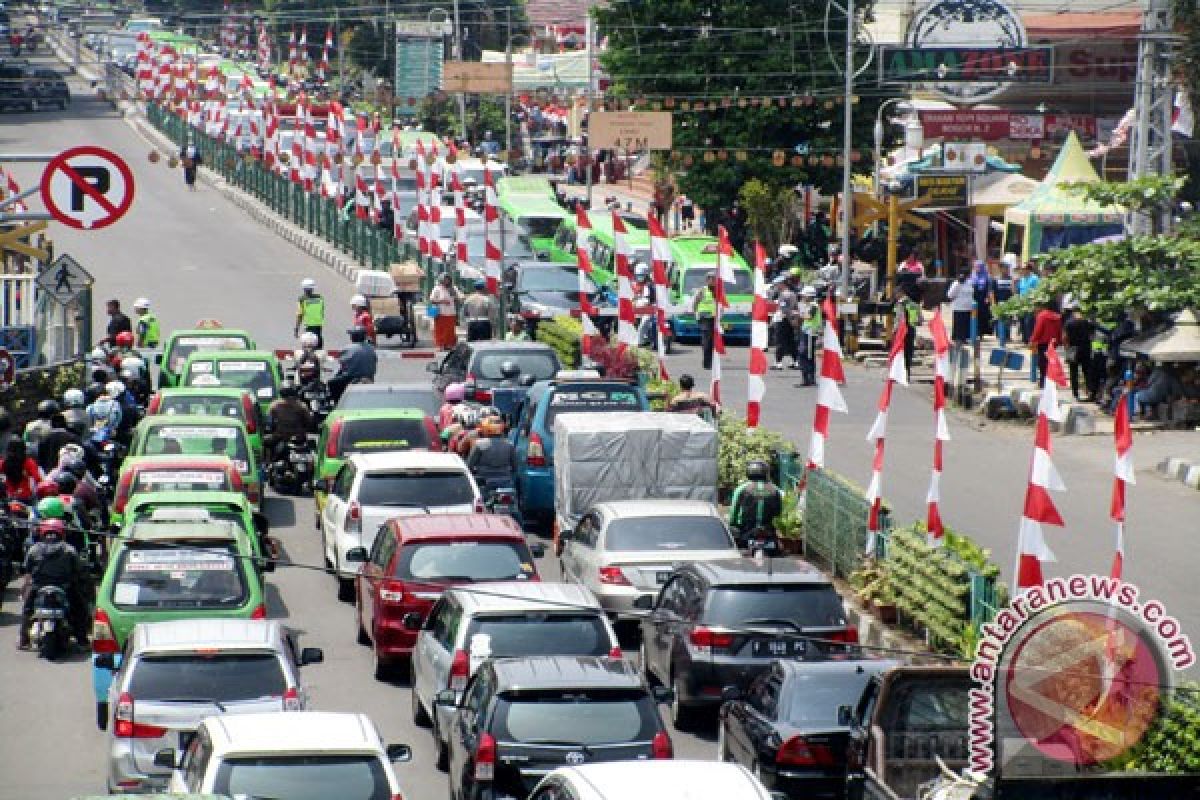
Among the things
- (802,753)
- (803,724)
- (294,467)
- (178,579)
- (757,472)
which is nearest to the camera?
(802,753)

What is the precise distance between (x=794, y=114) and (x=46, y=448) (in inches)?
1189

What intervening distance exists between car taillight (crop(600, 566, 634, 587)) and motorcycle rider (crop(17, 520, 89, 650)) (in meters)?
4.88

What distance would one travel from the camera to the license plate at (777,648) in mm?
18016

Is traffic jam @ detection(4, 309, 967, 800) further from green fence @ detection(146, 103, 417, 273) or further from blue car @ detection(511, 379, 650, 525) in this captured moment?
green fence @ detection(146, 103, 417, 273)

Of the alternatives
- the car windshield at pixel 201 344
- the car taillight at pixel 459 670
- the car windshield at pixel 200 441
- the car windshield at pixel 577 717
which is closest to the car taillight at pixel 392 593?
the car taillight at pixel 459 670

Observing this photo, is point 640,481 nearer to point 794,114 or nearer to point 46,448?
point 46,448

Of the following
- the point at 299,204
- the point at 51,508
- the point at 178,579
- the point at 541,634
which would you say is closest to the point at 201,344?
the point at 51,508

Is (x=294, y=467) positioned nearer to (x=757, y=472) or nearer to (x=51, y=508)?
(x=51, y=508)

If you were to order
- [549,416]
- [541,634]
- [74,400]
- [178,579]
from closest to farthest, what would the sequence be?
[541,634]
[178,579]
[549,416]
[74,400]

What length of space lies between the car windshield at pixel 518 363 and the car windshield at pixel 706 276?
13.5m

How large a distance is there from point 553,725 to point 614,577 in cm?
588

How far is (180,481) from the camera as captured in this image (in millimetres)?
23594

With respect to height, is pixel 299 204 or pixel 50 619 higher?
pixel 299 204

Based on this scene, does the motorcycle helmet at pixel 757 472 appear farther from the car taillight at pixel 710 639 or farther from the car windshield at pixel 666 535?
the car taillight at pixel 710 639
